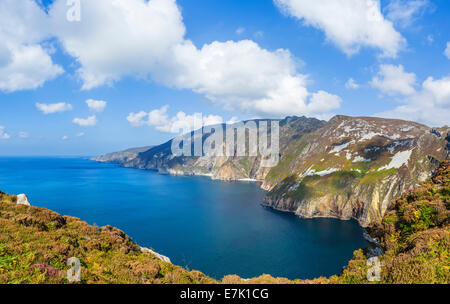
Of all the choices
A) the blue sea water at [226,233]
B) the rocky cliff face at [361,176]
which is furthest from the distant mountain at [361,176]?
the blue sea water at [226,233]

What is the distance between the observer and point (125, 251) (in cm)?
1588

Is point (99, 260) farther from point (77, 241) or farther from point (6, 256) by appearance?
point (6, 256)

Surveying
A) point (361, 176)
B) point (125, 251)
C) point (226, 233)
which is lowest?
point (226, 233)

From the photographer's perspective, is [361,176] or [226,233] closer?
[226,233]

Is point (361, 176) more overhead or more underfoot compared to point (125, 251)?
more underfoot

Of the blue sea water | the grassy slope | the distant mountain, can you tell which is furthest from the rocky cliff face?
the grassy slope

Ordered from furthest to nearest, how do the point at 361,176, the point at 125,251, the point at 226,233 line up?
the point at 361,176 → the point at 226,233 → the point at 125,251

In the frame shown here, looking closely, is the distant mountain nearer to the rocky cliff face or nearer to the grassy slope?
the rocky cliff face

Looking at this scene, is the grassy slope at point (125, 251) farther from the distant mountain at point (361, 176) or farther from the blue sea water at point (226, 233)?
the distant mountain at point (361, 176)

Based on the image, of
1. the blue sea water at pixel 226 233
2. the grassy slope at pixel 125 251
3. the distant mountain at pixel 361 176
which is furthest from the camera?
the distant mountain at pixel 361 176

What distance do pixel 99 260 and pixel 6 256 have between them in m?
4.31

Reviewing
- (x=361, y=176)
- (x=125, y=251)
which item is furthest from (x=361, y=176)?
(x=125, y=251)

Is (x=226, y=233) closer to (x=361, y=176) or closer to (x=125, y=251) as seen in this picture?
(x=125, y=251)

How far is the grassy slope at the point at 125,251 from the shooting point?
9967mm
